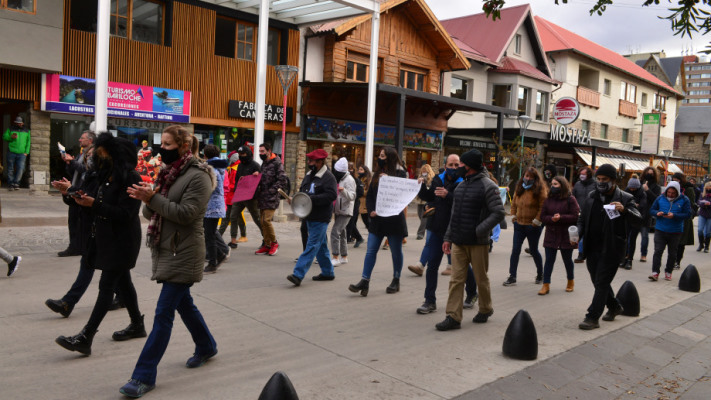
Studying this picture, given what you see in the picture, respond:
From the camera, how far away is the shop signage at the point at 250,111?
62.2 ft

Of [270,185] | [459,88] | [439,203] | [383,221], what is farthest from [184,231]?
[459,88]

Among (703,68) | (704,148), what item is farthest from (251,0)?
(703,68)

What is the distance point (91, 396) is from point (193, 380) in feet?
2.22

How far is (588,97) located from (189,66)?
25640 millimetres

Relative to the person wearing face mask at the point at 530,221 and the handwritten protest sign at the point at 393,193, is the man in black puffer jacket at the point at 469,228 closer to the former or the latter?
the handwritten protest sign at the point at 393,193

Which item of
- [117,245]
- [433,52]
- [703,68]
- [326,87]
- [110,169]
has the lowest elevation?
[117,245]

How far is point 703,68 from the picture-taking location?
178750 millimetres

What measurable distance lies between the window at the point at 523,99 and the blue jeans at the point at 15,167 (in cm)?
2264

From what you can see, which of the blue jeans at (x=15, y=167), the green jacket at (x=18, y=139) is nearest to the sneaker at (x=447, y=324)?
the green jacket at (x=18, y=139)

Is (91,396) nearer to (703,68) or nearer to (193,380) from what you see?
(193,380)

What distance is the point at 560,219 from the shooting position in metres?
7.93

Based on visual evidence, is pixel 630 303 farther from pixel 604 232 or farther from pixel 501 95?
pixel 501 95

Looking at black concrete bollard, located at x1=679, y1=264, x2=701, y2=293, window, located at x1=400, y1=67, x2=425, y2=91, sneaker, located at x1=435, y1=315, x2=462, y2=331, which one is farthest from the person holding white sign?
window, located at x1=400, y1=67, x2=425, y2=91

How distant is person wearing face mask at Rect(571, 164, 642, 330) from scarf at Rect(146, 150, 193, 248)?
4.47 meters
